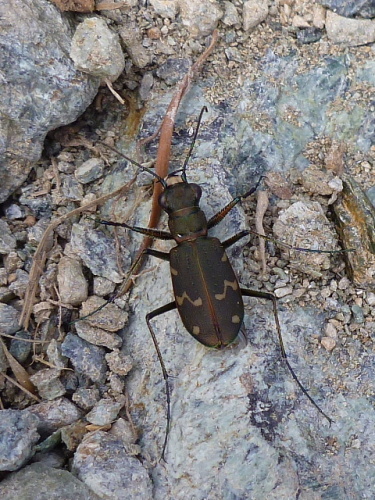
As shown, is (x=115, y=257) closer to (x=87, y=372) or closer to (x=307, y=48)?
(x=87, y=372)

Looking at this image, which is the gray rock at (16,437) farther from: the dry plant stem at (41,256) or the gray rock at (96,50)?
the gray rock at (96,50)

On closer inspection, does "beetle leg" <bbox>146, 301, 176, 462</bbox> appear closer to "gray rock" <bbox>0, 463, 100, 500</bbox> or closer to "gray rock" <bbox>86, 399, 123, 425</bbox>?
"gray rock" <bbox>86, 399, 123, 425</bbox>

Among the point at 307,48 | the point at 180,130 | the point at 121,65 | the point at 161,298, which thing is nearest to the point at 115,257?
the point at 161,298

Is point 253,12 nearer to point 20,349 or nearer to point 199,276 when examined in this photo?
point 199,276

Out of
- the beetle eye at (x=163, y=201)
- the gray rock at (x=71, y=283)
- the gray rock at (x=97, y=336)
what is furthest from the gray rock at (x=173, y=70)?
the gray rock at (x=97, y=336)

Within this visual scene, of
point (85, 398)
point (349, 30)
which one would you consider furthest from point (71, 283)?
point (349, 30)
